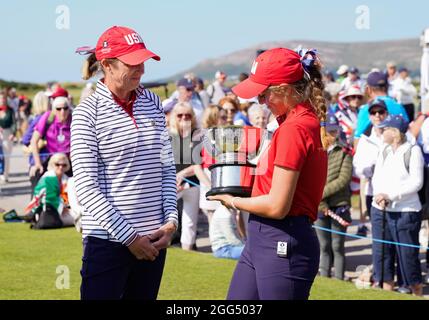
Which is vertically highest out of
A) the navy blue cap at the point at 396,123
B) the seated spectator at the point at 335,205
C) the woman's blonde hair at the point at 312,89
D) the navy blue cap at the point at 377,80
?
the woman's blonde hair at the point at 312,89

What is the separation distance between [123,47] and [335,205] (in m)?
5.44

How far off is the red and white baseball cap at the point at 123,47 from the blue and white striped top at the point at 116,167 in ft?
0.62

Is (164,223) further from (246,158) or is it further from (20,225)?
(20,225)

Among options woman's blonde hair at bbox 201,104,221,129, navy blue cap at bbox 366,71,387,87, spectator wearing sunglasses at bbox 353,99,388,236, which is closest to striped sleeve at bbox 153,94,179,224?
spectator wearing sunglasses at bbox 353,99,388,236

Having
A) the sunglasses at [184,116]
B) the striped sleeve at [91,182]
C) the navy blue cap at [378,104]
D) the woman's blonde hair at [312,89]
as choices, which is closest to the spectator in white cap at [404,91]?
the navy blue cap at [378,104]

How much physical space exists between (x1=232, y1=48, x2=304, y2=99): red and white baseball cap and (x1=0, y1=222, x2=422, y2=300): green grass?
155 inches

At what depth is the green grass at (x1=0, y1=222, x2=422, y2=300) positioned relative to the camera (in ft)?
26.5

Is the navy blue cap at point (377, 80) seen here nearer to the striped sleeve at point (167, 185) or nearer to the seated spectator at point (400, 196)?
the seated spectator at point (400, 196)

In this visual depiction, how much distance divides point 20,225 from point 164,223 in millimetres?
7981

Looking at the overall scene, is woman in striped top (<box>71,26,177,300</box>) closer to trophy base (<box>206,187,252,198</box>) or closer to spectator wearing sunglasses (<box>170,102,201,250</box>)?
trophy base (<box>206,187,252,198</box>)

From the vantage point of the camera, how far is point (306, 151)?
4.21m

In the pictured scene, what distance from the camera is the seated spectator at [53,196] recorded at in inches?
455

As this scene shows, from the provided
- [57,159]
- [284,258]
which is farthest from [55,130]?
[284,258]

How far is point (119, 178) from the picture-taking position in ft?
14.6
